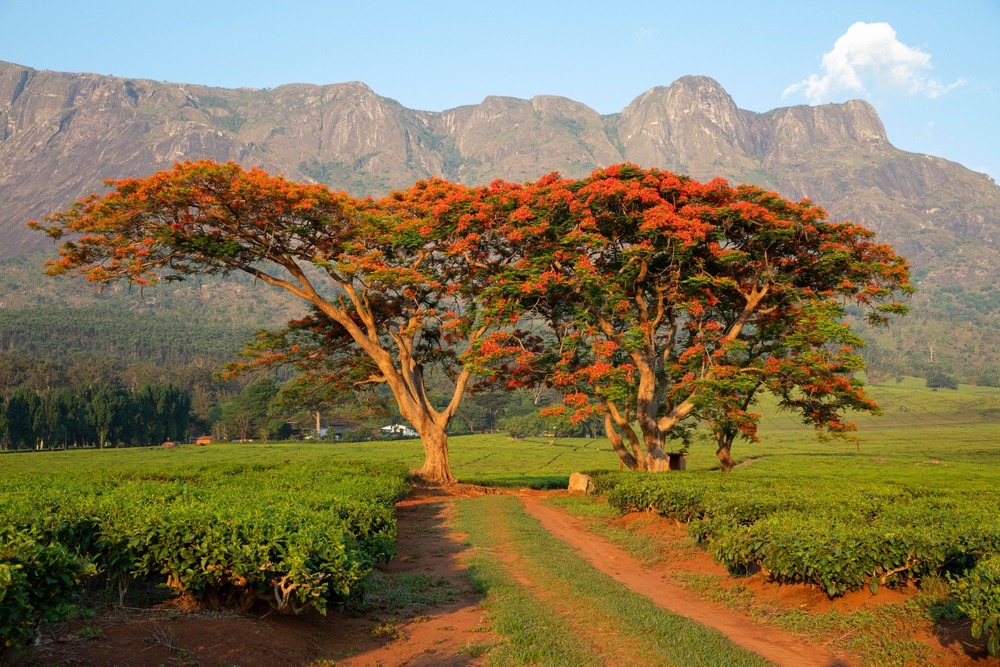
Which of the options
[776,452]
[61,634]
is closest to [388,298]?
[61,634]

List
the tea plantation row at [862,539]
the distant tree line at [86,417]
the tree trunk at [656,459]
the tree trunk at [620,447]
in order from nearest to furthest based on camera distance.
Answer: the tea plantation row at [862,539], the tree trunk at [656,459], the tree trunk at [620,447], the distant tree line at [86,417]

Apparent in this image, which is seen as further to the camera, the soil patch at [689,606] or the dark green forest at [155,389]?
the dark green forest at [155,389]

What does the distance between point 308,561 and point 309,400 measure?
934 inches

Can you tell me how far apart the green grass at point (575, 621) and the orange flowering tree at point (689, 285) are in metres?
12.0

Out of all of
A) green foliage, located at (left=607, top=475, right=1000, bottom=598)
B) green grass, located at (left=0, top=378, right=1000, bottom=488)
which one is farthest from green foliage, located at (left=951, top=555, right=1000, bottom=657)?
green grass, located at (left=0, top=378, right=1000, bottom=488)

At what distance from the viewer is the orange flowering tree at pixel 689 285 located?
24328 millimetres

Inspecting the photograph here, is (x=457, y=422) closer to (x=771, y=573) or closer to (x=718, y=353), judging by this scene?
(x=718, y=353)

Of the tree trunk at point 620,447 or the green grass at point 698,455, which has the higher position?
the tree trunk at point 620,447

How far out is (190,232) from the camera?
25.7 meters

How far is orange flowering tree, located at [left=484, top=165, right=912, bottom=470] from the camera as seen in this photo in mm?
24328

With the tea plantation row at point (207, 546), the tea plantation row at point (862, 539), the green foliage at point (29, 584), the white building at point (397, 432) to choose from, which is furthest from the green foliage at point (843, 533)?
the white building at point (397, 432)

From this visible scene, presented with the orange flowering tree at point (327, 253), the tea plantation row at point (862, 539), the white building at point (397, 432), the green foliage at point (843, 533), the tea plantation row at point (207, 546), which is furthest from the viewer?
the white building at point (397, 432)

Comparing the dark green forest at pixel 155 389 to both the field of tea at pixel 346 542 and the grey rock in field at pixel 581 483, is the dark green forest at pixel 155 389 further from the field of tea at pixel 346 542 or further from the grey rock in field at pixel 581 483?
the field of tea at pixel 346 542

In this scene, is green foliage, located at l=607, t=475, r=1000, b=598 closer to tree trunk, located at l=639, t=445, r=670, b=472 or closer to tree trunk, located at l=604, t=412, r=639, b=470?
tree trunk, located at l=639, t=445, r=670, b=472
